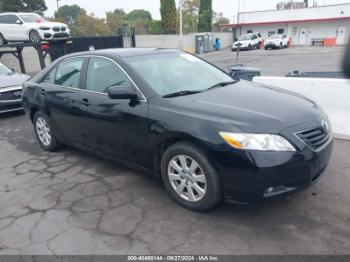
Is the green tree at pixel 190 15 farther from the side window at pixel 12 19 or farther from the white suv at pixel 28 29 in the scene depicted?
the side window at pixel 12 19

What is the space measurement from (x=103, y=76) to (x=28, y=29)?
12.8 meters

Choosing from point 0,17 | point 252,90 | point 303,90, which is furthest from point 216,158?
point 0,17

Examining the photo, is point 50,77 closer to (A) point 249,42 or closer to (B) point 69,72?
(B) point 69,72

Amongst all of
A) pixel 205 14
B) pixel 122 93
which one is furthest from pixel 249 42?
pixel 122 93

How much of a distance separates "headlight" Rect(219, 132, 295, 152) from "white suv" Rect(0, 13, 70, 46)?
45.8 ft

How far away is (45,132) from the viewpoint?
4.90 metres

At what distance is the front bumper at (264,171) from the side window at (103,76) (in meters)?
1.49

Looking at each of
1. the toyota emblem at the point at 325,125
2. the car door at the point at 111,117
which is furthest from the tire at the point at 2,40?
the toyota emblem at the point at 325,125

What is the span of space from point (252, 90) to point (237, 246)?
176 centimetres

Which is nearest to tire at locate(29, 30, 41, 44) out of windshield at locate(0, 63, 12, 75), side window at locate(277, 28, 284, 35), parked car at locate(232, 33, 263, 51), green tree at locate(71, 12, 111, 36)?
windshield at locate(0, 63, 12, 75)

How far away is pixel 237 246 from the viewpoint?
2.55 meters

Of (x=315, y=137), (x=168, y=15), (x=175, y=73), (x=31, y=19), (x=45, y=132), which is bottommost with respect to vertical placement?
(x=45, y=132)

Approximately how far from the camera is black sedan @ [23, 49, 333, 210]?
8.49 feet

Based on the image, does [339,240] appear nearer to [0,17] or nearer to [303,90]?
[303,90]
